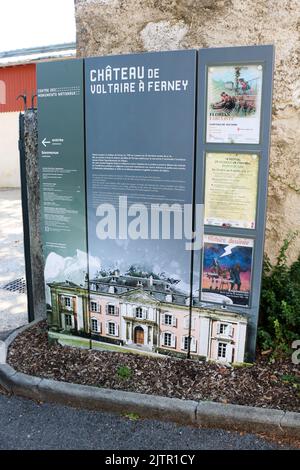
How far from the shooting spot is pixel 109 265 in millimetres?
3395

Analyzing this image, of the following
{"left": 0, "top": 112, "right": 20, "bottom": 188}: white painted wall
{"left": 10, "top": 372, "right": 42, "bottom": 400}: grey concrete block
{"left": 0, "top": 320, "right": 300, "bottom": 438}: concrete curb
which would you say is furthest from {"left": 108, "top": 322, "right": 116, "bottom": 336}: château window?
{"left": 0, "top": 112, "right": 20, "bottom": 188}: white painted wall

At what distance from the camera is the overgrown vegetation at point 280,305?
10.9 ft

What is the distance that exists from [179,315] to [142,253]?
539 mm

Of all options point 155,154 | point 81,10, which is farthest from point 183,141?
point 81,10

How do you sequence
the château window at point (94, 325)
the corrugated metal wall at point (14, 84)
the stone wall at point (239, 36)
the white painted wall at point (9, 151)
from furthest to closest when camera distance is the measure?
1. the white painted wall at point (9, 151)
2. the corrugated metal wall at point (14, 84)
3. the château window at point (94, 325)
4. the stone wall at point (239, 36)

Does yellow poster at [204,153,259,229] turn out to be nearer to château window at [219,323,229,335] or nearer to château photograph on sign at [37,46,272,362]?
château photograph on sign at [37,46,272,362]

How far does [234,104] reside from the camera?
9.48 ft

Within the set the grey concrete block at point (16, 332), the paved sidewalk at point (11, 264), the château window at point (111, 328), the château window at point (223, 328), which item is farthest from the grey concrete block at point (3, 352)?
the château window at point (223, 328)

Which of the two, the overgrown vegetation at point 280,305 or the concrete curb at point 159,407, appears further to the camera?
the overgrown vegetation at point 280,305

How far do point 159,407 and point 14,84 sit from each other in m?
13.6

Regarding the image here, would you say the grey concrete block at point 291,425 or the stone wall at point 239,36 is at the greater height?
the stone wall at point 239,36

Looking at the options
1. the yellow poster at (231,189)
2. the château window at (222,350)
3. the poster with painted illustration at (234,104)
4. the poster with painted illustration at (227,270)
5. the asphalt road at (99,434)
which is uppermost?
the poster with painted illustration at (234,104)

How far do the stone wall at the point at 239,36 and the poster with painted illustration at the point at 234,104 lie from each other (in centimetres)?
82

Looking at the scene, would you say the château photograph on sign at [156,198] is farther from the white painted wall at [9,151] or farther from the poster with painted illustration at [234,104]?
the white painted wall at [9,151]
